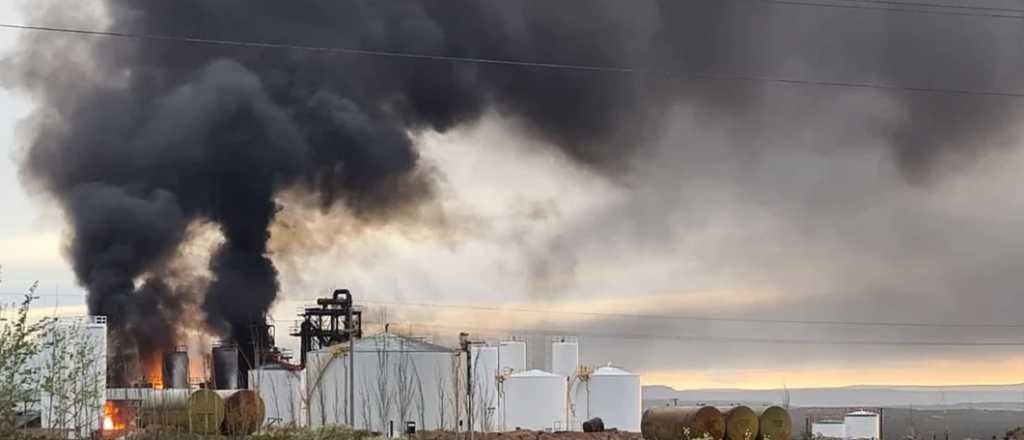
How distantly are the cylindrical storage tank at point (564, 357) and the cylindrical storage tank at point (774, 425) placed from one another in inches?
1255

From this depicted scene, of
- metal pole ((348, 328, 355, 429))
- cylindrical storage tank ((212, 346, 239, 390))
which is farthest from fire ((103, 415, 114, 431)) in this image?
cylindrical storage tank ((212, 346, 239, 390))

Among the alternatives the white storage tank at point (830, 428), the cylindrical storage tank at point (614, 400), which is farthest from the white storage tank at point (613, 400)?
the white storage tank at point (830, 428)

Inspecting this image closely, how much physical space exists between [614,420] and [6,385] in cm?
5366

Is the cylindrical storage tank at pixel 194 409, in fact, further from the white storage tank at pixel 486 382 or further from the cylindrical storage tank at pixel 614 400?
the cylindrical storage tank at pixel 614 400

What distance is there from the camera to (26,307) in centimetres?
1905

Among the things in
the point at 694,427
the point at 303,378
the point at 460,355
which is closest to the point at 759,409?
the point at 694,427

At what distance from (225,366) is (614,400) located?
21344mm

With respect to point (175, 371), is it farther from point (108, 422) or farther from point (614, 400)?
point (614, 400)

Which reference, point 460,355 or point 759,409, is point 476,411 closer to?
point 460,355

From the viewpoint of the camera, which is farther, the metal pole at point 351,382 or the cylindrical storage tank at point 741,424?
the metal pole at point 351,382

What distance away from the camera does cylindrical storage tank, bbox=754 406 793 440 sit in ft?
144

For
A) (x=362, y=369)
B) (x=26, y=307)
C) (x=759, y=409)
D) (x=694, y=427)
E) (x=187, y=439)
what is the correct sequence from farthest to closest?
1. (x=362, y=369)
2. (x=759, y=409)
3. (x=694, y=427)
4. (x=187, y=439)
5. (x=26, y=307)

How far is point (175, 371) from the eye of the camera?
6331 cm

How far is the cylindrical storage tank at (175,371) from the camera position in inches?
2490
